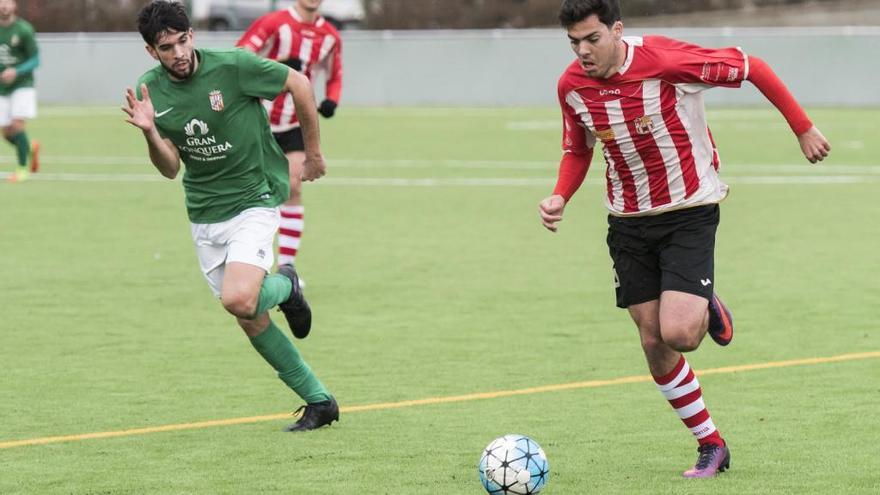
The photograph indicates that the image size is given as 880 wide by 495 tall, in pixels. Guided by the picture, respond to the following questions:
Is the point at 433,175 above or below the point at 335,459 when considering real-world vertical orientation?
below

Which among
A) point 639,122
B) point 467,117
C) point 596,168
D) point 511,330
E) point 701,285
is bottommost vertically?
point 467,117

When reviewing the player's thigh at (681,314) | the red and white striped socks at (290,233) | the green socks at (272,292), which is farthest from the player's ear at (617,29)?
the red and white striped socks at (290,233)

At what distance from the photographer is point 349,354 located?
952cm

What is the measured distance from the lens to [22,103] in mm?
19391

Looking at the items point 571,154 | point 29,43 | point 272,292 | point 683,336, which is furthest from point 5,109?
point 683,336

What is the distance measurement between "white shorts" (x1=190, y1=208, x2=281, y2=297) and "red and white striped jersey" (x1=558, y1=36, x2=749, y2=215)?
1.67 m

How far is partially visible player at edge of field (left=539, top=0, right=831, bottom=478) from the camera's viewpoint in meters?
6.54

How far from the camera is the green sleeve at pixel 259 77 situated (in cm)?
756

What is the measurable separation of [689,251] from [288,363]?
2.03m

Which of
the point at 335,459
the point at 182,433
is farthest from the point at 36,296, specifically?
the point at 335,459

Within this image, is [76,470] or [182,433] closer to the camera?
[76,470]

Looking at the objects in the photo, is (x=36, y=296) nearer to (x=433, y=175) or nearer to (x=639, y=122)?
(x=639, y=122)

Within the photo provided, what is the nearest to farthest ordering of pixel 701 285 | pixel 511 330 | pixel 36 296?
pixel 701 285, pixel 511 330, pixel 36 296

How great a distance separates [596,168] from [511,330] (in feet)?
37.9
